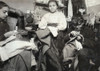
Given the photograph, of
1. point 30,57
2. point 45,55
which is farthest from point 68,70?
point 30,57

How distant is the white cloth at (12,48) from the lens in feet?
10.4

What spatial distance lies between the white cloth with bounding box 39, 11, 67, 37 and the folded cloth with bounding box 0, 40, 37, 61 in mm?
464

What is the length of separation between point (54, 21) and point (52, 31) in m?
0.14

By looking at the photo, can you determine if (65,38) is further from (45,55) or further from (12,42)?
(12,42)

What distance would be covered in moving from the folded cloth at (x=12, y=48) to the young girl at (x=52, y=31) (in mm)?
369

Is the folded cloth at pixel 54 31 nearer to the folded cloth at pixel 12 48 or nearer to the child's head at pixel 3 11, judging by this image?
the folded cloth at pixel 12 48

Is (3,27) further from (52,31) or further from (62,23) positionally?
(62,23)

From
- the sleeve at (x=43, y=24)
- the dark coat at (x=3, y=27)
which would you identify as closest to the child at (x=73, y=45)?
the sleeve at (x=43, y=24)

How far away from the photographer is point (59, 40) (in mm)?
3613

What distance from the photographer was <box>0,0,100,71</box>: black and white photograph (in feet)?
10.6

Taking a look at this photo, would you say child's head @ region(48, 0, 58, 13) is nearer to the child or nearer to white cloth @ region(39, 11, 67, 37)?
white cloth @ region(39, 11, 67, 37)

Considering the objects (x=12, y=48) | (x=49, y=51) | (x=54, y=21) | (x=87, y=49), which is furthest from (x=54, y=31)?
(x=12, y=48)

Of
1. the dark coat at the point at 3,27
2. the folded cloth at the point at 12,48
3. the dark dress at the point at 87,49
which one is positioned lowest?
the dark dress at the point at 87,49

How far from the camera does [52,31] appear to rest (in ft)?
11.8
